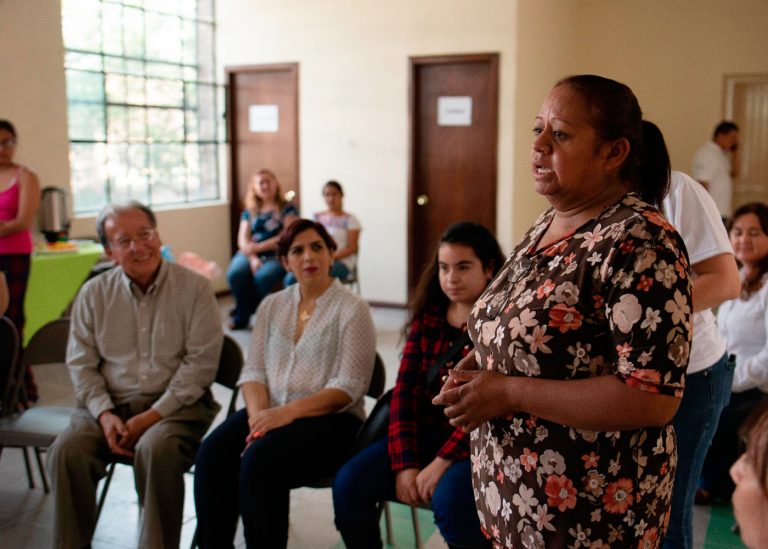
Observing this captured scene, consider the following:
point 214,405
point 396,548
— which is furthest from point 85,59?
point 396,548

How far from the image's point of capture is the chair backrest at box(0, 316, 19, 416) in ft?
9.77

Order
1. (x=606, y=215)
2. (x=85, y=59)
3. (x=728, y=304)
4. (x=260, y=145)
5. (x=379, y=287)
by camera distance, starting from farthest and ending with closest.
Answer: (x=260, y=145) → (x=379, y=287) → (x=85, y=59) → (x=728, y=304) → (x=606, y=215)

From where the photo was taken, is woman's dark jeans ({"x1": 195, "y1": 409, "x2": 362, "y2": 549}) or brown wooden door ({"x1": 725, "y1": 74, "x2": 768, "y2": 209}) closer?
woman's dark jeans ({"x1": 195, "y1": 409, "x2": 362, "y2": 549})

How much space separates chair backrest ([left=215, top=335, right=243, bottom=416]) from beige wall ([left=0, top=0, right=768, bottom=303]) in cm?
351

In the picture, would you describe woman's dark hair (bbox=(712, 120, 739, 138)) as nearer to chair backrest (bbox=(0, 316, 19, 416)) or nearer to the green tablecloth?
the green tablecloth

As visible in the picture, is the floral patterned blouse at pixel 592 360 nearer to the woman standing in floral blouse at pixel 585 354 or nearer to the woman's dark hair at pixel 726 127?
the woman standing in floral blouse at pixel 585 354

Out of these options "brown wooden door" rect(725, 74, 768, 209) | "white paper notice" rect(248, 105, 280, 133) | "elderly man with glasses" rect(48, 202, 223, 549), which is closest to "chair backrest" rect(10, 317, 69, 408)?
"elderly man with glasses" rect(48, 202, 223, 549)

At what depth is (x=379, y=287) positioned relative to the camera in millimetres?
7312

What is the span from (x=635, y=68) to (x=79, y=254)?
5797 millimetres

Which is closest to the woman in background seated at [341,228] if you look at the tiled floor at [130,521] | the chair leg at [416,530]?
the tiled floor at [130,521]

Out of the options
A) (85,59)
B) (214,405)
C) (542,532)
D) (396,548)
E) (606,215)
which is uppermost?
(85,59)

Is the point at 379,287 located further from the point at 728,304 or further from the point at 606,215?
the point at 606,215

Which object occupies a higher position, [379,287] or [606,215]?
[606,215]

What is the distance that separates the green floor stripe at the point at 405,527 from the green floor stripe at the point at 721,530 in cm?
99
